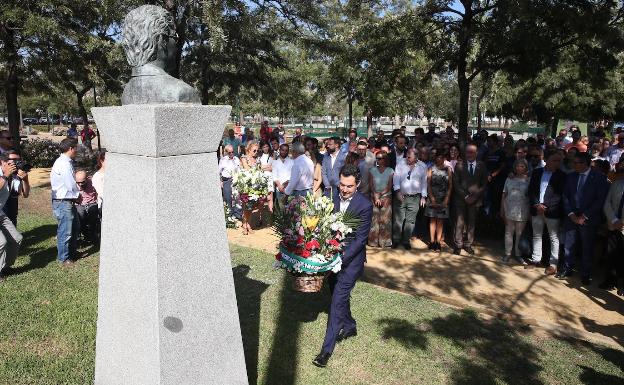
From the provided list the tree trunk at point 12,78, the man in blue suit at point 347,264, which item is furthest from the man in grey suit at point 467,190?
the tree trunk at point 12,78

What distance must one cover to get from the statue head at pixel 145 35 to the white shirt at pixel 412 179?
6.05 m

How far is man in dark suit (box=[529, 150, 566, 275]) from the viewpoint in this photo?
723cm

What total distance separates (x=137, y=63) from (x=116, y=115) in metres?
0.42

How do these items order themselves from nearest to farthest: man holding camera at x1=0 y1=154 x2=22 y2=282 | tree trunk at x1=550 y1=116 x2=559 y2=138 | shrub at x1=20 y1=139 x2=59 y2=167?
man holding camera at x1=0 y1=154 x2=22 y2=282 → shrub at x1=20 y1=139 x2=59 y2=167 → tree trunk at x1=550 y1=116 x2=559 y2=138

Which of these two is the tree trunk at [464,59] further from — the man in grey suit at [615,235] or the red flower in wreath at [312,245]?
the red flower in wreath at [312,245]

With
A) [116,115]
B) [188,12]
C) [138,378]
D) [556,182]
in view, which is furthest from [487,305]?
[188,12]

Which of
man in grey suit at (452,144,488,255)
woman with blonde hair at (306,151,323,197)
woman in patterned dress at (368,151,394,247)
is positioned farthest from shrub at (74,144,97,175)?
man in grey suit at (452,144,488,255)

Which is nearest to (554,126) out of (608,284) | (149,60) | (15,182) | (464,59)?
(464,59)

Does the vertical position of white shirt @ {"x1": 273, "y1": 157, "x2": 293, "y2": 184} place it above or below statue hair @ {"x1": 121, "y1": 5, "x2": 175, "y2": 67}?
below

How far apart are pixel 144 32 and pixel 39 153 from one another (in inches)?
768

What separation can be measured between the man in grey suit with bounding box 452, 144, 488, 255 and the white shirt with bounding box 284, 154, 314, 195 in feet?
9.21

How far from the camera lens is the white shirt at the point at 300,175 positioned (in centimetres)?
895

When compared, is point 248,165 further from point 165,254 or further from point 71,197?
point 165,254

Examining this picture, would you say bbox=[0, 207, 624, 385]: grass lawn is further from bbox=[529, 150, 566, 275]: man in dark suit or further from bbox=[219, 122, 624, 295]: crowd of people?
bbox=[529, 150, 566, 275]: man in dark suit
